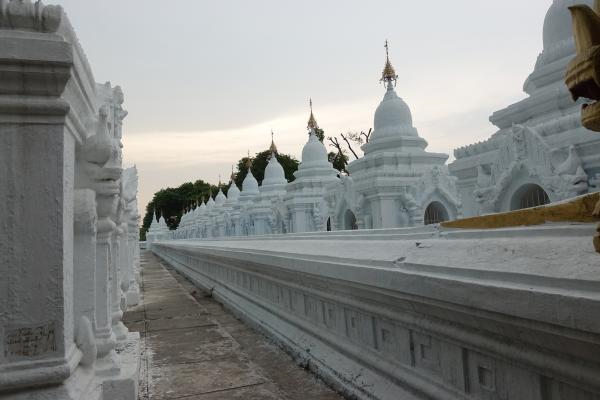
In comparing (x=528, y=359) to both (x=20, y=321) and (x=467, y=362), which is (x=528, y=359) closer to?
(x=467, y=362)

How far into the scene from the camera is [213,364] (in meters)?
4.02

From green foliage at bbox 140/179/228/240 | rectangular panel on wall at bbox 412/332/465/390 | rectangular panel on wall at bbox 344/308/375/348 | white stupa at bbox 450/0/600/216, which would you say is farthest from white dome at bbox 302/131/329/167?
green foliage at bbox 140/179/228/240

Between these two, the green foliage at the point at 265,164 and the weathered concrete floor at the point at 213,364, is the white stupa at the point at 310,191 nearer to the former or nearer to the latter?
the weathered concrete floor at the point at 213,364

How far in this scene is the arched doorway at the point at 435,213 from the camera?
1092 centimetres

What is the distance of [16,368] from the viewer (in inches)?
68.4

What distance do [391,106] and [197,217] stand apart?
2767 centimetres

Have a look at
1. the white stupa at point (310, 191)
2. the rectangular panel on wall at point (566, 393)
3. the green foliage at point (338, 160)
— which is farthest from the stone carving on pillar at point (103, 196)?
the green foliage at point (338, 160)

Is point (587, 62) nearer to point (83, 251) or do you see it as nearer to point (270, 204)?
point (83, 251)

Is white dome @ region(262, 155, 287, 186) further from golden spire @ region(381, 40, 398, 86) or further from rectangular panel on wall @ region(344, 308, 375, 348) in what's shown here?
rectangular panel on wall @ region(344, 308, 375, 348)

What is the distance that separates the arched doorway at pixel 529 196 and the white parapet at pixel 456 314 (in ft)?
11.8

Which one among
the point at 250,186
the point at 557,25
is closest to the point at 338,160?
the point at 250,186

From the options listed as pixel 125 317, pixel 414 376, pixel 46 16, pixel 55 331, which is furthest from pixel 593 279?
pixel 125 317

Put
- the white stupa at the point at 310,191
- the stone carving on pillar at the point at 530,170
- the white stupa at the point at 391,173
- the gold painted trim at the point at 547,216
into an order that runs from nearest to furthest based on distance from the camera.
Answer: the gold painted trim at the point at 547,216, the stone carving on pillar at the point at 530,170, the white stupa at the point at 391,173, the white stupa at the point at 310,191

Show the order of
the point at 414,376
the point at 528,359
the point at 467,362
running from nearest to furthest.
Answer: the point at 528,359 → the point at 467,362 → the point at 414,376
